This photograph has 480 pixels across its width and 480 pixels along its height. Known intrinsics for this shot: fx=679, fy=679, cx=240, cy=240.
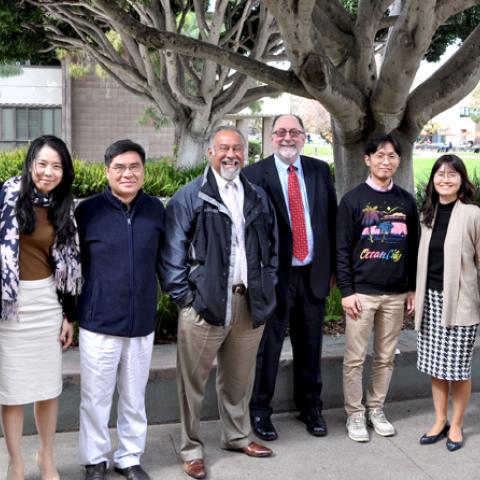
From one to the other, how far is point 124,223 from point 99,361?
78cm

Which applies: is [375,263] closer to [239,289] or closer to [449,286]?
[449,286]

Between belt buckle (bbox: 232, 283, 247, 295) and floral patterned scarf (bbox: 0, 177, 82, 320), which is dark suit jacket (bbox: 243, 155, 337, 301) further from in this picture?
floral patterned scarf (bbox: 0, 177, 82, 320)

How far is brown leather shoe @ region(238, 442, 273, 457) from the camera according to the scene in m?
4.25

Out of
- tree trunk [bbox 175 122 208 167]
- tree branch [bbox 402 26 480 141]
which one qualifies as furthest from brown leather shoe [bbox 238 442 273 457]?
tree trunk [bbox 175 122 208 167]

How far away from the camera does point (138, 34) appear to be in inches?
265

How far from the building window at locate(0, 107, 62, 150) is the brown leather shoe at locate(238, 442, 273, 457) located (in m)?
27.0

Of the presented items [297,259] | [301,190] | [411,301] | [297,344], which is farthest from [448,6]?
[297,344]

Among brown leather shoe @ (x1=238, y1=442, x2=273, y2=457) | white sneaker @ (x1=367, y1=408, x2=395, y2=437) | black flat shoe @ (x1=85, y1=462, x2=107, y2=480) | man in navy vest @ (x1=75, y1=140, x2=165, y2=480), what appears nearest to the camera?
man in navy vest @ (x1=75, y1=140, x2=165, y2=480)

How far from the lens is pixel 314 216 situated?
4562 mm

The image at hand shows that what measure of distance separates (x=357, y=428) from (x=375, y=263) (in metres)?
1.12

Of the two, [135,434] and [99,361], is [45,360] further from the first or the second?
[135,434]

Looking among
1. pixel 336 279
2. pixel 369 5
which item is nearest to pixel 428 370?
pixel 336 279

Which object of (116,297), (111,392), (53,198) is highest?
(53,198)

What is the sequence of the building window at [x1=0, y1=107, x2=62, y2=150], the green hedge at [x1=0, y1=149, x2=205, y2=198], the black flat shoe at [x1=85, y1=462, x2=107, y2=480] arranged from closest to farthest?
the black flat shoe at [x1=85, y1=462, x2=107, y2=480] → the green hedge at [x1=0, y1=149, x2=205, y2=198] → the building window at [x1=0, y1=107, x2=62, y2=150]
